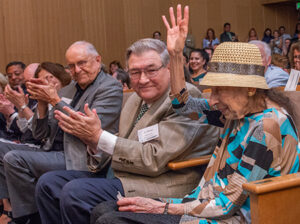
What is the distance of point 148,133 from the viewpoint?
1889mm

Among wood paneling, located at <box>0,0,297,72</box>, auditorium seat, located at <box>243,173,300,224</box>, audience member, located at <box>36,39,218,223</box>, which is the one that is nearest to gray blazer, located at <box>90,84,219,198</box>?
audience member, located at <box>36,39,218,223</box>

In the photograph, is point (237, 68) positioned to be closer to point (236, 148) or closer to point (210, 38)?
point (236, 148)

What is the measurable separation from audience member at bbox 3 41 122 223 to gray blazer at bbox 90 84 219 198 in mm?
535

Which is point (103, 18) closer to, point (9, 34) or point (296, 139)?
point (9, 34)

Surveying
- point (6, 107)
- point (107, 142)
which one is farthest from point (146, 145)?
point (6, 107)

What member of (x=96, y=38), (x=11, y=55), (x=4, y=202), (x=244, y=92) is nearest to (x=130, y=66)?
(x=244, y=92)

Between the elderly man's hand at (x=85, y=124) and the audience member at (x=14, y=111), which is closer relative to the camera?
the elderly man's hand at (x=85, y=124)

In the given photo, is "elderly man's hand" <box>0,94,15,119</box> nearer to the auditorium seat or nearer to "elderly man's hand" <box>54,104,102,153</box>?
"elderly man's hand" <box>54,104,102,153</box>

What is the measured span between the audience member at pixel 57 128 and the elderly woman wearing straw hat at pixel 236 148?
92 cm

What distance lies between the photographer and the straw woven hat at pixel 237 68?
1389mm

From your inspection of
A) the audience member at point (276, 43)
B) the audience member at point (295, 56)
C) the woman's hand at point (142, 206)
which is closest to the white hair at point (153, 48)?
the woman's hand at point (142, 206)

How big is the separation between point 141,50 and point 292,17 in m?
13.2

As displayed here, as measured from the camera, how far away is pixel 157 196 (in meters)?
1.82

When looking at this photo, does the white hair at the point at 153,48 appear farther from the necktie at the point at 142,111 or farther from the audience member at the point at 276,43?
the audience member at the point at 276,43
